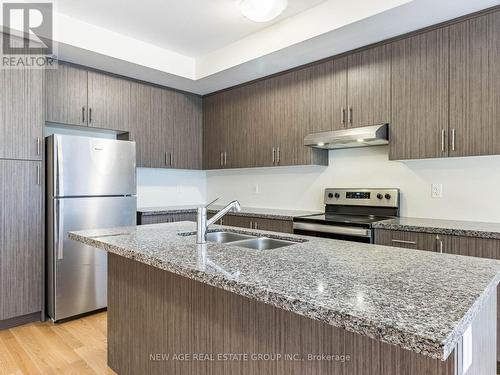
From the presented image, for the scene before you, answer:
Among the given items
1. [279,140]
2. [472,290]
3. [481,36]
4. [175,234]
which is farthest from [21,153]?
[481,36]

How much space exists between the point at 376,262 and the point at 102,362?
1960 mm

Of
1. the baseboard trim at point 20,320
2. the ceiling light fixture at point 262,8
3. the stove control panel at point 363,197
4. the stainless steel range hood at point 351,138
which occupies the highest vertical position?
the ceiling light fixture at point 262,8

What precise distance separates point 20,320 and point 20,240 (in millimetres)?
678

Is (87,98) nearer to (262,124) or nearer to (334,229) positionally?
(262,124)

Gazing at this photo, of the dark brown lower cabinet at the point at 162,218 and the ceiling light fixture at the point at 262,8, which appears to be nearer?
the ceiling light fixture at the point at 262,8

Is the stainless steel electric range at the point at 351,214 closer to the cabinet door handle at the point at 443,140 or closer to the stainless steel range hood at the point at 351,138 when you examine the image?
the stainless steel range hood at the point at 351,138

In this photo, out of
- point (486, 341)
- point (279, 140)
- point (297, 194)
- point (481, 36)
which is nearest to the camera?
point (486, 341)

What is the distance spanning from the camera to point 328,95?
10.4 ft

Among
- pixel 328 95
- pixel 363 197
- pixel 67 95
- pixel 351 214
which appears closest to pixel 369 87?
pixel 328 95

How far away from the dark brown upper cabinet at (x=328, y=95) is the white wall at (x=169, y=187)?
82.0 inches

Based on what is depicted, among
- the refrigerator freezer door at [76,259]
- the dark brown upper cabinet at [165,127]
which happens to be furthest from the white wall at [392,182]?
the refrigerator freezer door at [76,259]

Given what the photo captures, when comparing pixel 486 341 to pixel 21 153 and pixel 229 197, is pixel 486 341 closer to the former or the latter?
pixel 21 153

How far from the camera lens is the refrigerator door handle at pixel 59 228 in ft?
9.28

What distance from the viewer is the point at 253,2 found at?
→ 2.17 m
